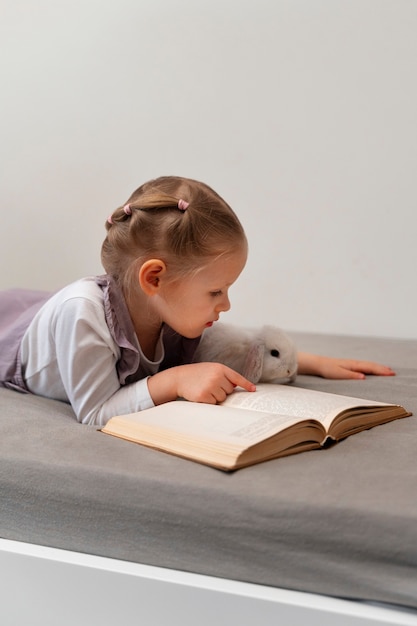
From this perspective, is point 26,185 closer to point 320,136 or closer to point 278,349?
point 320,136

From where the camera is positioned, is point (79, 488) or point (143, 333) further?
point (143, 333)

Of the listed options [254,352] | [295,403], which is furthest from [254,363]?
[295,403]

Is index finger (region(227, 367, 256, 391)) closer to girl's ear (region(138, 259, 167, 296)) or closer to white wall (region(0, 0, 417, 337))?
girl's ear (region(138, 259, 167, 296))

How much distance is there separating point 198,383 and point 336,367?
18.5 inches

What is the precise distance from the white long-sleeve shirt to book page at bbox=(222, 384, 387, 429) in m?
0.17

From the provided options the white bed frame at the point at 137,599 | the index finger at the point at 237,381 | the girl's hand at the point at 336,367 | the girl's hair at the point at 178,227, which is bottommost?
the white bed frame at the point at 137,599

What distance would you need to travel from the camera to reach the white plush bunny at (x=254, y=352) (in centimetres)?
144

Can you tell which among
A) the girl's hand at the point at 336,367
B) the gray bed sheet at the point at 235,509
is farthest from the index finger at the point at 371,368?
the gray bed sheet at the point at 235,509

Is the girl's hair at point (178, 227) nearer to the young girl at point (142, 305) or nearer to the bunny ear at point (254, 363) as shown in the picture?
the young girl at point (142, 305)

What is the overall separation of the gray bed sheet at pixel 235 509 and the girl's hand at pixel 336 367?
0.47 meters

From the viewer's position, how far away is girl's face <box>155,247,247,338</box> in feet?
4.31

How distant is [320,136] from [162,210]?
1163mm

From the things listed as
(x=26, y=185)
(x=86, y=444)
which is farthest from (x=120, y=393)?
(x=26, y=185)

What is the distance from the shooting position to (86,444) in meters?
1.07
